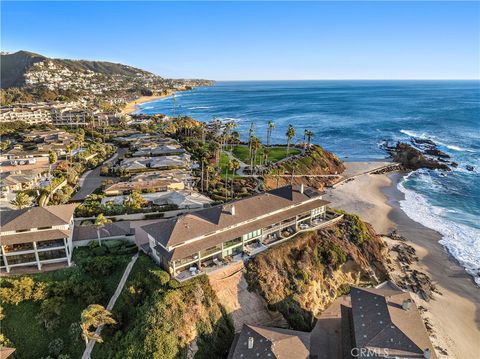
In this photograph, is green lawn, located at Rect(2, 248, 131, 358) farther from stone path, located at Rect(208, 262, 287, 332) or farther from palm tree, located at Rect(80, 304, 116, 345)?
stone path, located at Rect(208, 262, 287, 332)

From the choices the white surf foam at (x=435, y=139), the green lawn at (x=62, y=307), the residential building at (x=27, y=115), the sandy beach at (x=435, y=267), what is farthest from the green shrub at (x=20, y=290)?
the white surf foam at (x=435, y=139)

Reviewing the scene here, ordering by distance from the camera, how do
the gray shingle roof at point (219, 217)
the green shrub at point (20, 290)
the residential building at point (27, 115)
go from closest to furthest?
the green shrub at point (20, 290) → the gray shingle roof at point (219, 217) → the residential building at point (27, 115)

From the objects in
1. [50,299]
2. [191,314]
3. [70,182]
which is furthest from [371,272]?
[70,182]

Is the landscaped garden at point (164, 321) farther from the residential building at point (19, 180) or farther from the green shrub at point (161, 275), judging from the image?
the residential building at point (19, 180)

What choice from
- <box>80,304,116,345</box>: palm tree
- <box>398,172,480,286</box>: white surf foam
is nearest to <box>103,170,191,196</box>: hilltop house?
<box>80,304,116,345</box>: palm tree

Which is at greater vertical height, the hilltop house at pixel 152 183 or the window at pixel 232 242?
the window at pixel 232 242

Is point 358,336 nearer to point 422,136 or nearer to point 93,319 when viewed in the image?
point 93,319

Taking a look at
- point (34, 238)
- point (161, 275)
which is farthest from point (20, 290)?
point (161, 275)
